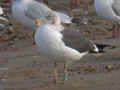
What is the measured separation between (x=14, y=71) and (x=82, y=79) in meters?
1.91

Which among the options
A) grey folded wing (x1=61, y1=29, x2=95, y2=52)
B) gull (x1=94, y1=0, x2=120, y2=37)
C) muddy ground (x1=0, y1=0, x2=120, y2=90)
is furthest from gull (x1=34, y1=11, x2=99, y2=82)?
gull (x1=94, y1=0, x2=120, y2=37)

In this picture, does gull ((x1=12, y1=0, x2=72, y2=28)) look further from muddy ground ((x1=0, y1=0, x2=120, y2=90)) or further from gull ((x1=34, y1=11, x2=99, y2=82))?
gull ((x1=34, y1=11, x2=99, y2=82))

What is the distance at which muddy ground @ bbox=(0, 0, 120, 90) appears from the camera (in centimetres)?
655

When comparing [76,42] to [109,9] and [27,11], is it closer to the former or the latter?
[109,9]

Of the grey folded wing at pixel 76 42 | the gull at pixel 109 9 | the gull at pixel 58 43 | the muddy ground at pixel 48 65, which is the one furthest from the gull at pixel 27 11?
the grey folded wing at pixel 76 42

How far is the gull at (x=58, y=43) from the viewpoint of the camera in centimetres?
697

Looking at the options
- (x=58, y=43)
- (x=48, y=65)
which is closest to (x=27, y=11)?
(x=48, y=65)

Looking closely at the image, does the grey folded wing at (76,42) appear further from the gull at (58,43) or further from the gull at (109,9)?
the gull at (109,9)

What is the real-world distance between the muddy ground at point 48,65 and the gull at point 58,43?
41cm

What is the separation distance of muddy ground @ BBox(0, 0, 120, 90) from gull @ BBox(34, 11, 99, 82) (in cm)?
41

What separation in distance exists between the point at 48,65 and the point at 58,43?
180cm

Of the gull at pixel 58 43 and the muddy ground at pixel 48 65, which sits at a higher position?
the gull at pixel 58 43

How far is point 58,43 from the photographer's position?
7.02 m

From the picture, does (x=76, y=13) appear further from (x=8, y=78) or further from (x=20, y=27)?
(x=8, y=78)
